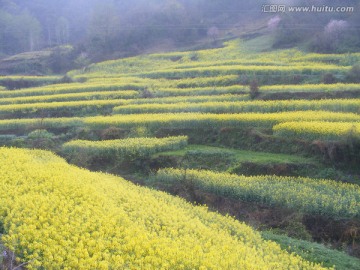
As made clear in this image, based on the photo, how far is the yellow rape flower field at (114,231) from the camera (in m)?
8.41

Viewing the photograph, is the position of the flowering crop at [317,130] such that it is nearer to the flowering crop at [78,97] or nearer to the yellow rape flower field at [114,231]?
the yellow rape flower field at [114,231]

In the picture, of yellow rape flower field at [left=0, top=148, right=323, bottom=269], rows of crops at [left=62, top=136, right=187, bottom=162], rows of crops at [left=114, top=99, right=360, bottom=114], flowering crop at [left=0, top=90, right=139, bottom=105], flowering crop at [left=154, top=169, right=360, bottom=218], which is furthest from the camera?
flowering crop at [left=0, top=90, right=139, bottom=105]

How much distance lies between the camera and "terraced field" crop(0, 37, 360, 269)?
360 inches

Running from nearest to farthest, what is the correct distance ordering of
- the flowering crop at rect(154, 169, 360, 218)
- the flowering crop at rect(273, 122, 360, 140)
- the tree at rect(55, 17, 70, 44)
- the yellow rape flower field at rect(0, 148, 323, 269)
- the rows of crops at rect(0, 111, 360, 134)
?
the yellow rape flower field at rect(0, 148, 323, 269) → the flowering crop at rect(154, 169, 360, 218) → the flowering crop at rect(273, 122, 360, 140) → the rows of crops at rect(0, 111, 360, 134) → the tree at rect(55, 17, 70, 44)

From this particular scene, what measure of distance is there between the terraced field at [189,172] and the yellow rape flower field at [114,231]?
1.5 inches

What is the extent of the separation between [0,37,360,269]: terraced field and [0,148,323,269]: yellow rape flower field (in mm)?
39

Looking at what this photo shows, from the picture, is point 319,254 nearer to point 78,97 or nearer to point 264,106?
point 264,106

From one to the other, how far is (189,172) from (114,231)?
6416 mm

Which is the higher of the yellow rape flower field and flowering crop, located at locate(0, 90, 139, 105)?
the yellow rape flower field

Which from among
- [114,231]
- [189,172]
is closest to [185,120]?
[189,172]

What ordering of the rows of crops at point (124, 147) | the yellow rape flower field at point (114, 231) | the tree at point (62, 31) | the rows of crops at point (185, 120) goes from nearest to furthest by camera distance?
the yellow rape flower field at point (114, 231) → the rows of crops at point (124, 147) → the rows of crops at point (185, 120) → the tree at point (62, 31)

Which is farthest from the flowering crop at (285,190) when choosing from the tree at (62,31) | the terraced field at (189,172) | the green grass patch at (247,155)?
the tree at (62,31)

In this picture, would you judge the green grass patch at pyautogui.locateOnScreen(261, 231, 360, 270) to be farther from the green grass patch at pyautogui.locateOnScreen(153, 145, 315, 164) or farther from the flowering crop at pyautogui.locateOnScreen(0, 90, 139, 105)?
the flowering crop at pyautogui.locateOnScreen(0, 90, 139, 105)

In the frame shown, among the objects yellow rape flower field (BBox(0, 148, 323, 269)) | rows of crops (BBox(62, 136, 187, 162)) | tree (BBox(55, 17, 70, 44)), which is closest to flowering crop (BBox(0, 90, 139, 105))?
rows of crops (BBox(62, 136, 187, 162))
